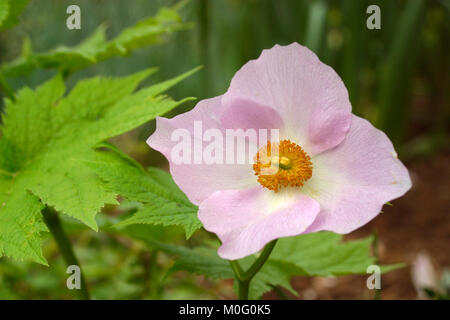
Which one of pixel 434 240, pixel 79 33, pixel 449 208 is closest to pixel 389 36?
pixel 449 208

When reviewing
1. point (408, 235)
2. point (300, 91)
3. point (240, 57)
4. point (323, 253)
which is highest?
point (240, 57)

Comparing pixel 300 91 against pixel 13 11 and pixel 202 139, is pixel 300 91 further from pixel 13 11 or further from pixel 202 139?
pixel 13 11

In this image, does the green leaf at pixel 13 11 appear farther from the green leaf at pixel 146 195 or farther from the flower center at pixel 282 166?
the flower center at pixel 282 166

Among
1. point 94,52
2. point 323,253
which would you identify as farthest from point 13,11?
point 323,253

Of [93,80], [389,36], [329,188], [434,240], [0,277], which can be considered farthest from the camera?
[389,36]

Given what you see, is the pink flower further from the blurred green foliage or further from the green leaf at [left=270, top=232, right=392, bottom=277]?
the blurred green foliage

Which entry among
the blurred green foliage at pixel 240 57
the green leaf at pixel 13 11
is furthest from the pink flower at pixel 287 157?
the blurred green foliage at pixel 240 57

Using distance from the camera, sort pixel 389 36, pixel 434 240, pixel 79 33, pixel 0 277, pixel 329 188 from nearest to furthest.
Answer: pixel 329 188, pixel 0 277, pixel 434 240, pixel 389 36, pixel 79 33

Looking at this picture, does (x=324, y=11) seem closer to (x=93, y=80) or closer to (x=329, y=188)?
(x=93, y=80)
